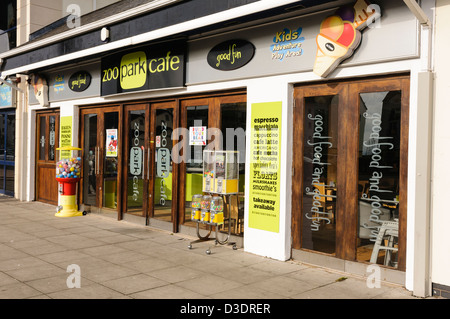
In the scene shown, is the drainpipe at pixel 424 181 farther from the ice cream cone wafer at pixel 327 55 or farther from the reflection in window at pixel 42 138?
the reflection in window at pixel 42 138

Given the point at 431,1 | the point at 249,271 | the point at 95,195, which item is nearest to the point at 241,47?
the point at 431,1

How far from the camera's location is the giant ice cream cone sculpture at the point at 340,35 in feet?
16.9

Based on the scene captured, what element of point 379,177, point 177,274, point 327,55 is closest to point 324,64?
point 327,55

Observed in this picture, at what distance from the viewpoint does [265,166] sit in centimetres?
636

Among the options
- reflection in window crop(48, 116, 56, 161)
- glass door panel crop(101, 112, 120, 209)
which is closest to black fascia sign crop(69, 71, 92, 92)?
glass door panel crop(101, 112, 120, 209)

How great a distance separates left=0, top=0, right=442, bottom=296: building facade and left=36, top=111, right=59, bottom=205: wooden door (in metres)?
2.19

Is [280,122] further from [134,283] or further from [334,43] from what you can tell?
[134,283]

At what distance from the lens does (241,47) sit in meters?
6.59

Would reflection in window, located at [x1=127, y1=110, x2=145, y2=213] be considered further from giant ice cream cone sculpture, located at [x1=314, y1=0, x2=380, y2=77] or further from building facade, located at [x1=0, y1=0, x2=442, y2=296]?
giant ice cream cone sculpture, located at [x1=314, y1=0, x2=380, y2=77]

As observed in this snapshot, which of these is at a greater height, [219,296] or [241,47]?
[241,47]

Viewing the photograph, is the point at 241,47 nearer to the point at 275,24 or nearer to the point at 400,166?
Result: the point at 275,24

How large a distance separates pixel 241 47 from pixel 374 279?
12.2 feet

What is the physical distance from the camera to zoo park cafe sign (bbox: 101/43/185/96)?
768 cm
